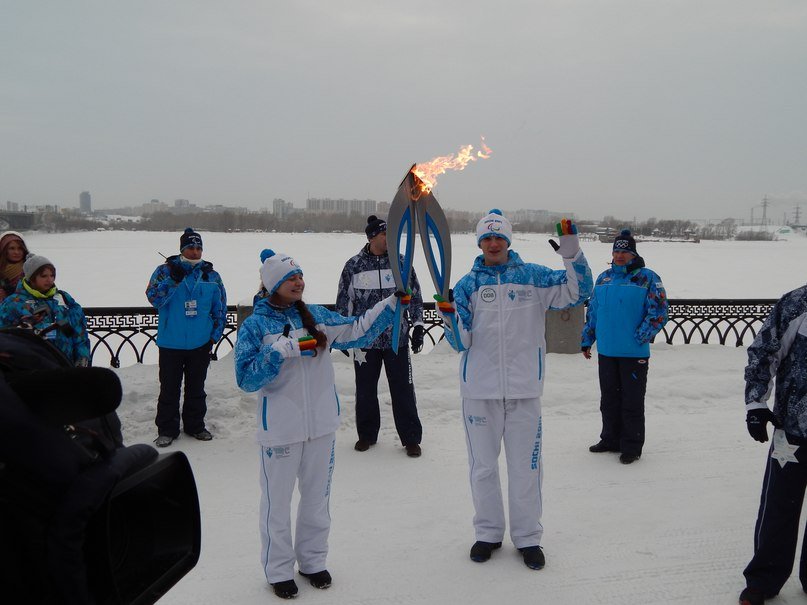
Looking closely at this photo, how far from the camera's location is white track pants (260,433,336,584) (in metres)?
3.21

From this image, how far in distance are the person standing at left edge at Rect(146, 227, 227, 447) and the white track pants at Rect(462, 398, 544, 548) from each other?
280 centimetres

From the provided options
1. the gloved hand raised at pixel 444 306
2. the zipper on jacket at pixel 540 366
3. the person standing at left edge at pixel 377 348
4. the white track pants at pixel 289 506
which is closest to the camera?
the white track pants at pixel 289 506

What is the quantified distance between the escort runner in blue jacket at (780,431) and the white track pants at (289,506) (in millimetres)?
2123

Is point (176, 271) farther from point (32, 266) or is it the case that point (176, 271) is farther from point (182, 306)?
point (32, 266)

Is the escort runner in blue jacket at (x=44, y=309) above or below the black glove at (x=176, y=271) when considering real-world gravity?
below

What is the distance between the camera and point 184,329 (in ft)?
17.7

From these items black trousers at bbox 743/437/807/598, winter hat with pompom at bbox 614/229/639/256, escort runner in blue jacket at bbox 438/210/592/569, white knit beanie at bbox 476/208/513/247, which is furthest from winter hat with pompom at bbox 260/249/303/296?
winter hat with pompom at bbox 614/229/639/256

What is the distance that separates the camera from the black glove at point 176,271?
541 cm

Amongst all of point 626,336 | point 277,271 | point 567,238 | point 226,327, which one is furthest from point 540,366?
point 226,327

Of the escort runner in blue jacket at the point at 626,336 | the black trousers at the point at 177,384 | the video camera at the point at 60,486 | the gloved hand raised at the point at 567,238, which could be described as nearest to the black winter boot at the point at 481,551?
the gloved hand raised at the point at 567,238

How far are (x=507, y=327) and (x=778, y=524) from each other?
1.63 metres

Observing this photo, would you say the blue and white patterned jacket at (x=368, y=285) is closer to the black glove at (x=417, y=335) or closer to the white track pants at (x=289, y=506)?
the black glove at (x=417, y=335)

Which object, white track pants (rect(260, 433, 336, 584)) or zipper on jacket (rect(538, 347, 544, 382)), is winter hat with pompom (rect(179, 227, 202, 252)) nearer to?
white track pants (rect(260, 433, 336, 584))

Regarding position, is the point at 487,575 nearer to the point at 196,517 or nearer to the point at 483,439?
the point at 483,439
